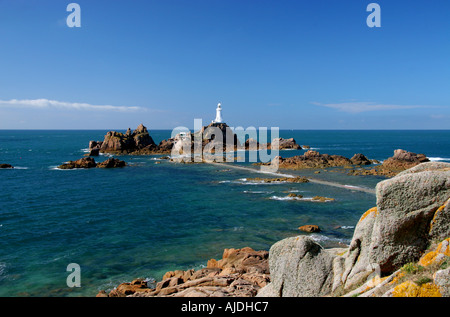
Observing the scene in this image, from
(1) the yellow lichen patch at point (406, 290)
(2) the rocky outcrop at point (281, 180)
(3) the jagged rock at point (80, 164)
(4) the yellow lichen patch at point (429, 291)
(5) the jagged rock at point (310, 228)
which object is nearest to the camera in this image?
(4) the yellow lichen patch at point (429, 291)

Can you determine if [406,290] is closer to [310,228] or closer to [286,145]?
[310,228]

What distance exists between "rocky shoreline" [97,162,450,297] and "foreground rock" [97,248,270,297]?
3439 millimetres

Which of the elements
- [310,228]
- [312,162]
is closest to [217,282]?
[310,228]

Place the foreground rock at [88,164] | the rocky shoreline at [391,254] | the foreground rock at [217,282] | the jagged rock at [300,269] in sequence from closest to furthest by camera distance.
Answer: the rocky shoreline at [391,254] < the jagged rock at [300,269] < the foreground rock at [217,282] < the foreground rock at [88,164]

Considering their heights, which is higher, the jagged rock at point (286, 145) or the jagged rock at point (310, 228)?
the jagged rock at point (286, 145)

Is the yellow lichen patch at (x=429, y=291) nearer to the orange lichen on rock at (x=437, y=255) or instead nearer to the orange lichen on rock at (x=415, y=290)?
the orange lichen on rock at (x=415, y=290)

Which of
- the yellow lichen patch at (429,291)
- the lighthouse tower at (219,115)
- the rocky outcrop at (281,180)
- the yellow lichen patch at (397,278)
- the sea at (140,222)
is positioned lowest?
the sea at (140,222)

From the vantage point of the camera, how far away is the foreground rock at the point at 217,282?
14.9m

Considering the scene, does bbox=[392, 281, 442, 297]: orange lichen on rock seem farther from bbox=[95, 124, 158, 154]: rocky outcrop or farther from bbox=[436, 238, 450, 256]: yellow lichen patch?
bbox=[95, 124, 158, 154]: rocky outcrop

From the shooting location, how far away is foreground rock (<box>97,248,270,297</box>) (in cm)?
1488

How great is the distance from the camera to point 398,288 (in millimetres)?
7594

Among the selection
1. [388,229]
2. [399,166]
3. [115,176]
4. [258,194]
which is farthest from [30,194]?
[399,166]

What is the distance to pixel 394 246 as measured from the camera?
30.5 feet

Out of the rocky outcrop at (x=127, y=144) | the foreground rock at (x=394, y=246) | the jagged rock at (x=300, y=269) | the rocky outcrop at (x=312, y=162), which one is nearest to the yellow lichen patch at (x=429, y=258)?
the foreground rock at (x=394, y=246)
